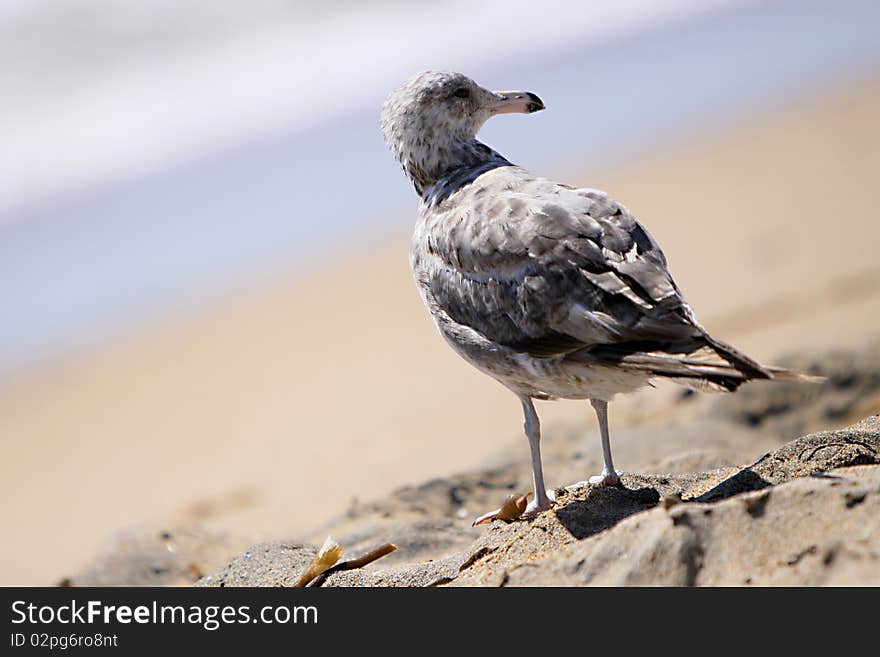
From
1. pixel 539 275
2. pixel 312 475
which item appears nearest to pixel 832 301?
pixel 312 475

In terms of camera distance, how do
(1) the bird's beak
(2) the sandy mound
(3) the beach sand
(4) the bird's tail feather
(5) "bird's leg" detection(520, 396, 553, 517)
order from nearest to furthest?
(2) the sandy mound → (4) the bird's tail feather → (5) "bird's leg" detection(520, 396, 553, 517) → (1) the bird's beak → (3) the beach sand

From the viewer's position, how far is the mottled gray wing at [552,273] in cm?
411

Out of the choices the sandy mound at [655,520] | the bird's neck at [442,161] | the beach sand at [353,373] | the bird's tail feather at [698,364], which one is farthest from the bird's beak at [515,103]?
the beach sand at [353,373]

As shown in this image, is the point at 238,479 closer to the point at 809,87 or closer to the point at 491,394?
the point at 491,394

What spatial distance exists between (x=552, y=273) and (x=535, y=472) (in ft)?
3.39

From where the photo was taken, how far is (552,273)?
437 cm

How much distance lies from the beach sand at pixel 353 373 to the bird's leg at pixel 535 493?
2380 millimetres

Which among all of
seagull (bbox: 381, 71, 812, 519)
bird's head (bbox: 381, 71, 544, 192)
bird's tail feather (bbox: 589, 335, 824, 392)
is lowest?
bird's tail feather (bbox: 589, 335, 824, 392)

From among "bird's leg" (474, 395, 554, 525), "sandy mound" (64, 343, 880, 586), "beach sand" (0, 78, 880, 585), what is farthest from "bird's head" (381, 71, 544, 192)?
"beach sand" (0, 78, 880, 585)

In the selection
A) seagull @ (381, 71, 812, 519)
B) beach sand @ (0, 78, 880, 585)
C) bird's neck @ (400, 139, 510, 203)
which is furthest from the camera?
beach sand @ (0, 78, 880, 585)

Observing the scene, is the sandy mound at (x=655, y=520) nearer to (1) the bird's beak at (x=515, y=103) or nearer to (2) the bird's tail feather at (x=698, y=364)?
(2) the bird's tail feather at (x=698, y=364)

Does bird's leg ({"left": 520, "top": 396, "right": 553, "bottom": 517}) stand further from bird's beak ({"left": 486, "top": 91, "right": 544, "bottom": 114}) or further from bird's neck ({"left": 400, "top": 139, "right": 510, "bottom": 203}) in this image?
bird's beak ({"left": 486, "top": 91, "right": 544, "bottom": 114})

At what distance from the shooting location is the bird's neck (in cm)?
569

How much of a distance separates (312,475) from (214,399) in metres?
4.44
